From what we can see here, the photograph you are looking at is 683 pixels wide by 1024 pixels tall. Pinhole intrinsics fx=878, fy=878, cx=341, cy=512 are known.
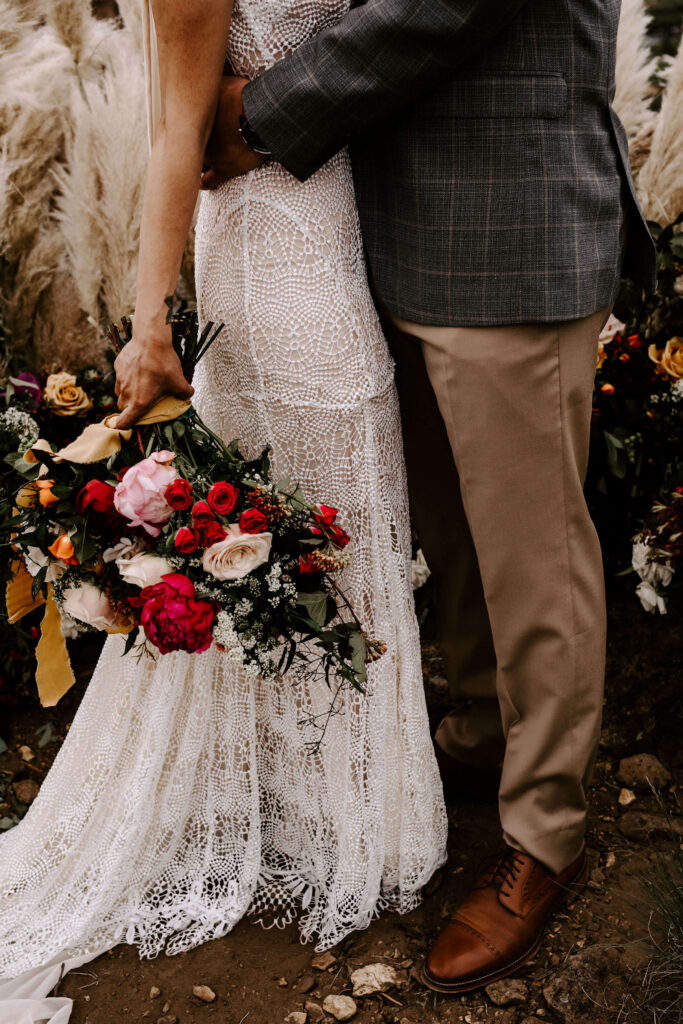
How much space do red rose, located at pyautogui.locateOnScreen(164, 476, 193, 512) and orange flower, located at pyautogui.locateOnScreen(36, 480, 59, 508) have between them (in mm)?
202

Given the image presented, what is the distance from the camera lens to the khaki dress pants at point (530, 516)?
1.45m

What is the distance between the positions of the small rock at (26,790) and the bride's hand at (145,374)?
1.29m

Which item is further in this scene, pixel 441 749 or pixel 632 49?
pixel 632 49

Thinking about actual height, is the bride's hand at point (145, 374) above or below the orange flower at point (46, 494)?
above

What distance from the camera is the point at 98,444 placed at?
1492 mm

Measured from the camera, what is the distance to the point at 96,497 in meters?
1.45

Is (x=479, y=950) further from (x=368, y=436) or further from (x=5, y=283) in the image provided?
(x=5, y=283)

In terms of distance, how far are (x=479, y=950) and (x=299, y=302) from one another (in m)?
1.26

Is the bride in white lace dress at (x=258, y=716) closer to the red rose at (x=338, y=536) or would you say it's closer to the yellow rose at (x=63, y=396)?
the red rose at (x=338, y=536)

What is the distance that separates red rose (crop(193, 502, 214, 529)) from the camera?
1433mm

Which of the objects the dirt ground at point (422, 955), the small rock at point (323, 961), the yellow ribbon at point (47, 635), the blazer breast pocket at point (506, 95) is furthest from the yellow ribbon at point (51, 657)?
the blazer breast pocket at point (506, 95)

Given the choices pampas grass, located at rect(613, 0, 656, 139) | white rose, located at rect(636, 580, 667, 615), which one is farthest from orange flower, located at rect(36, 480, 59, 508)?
pampas grass, located at rect(613, 0, 656, 139)

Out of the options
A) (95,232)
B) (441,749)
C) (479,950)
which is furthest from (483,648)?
(95,232)

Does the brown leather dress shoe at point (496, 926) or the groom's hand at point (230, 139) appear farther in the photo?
the brown leather dress shoe at point (496, 926)
